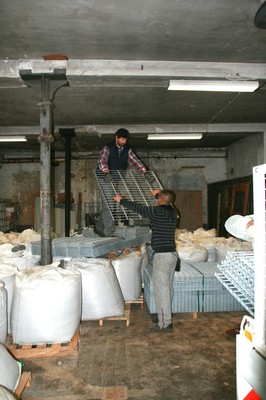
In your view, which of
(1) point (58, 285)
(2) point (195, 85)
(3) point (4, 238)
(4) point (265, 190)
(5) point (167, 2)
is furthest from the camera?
(3) point (4, 238)

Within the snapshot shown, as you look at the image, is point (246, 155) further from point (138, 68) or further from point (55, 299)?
point (55, 299)

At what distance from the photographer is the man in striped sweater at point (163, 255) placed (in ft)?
10.8

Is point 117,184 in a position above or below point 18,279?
above

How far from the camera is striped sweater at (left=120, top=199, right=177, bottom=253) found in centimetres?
336

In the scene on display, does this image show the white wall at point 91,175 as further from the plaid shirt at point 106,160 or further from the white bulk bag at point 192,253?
the plaid shirt at point 106,160

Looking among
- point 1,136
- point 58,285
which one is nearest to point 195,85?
point 58,285

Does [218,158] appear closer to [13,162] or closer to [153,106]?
[153,106]

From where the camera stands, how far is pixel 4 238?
486cm

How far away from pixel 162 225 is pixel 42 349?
1737mm

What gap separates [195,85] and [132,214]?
79.7 inches

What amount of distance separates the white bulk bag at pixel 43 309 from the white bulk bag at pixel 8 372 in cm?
59

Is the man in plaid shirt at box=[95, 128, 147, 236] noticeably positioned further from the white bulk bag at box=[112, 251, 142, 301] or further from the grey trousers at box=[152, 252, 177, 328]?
the grey trousers at box=[152, 252, 177, 328]

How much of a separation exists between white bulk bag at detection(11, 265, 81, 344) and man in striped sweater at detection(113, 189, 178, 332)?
3.38ft

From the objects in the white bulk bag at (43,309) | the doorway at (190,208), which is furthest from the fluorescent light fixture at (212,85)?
the doorway at (190,208)
